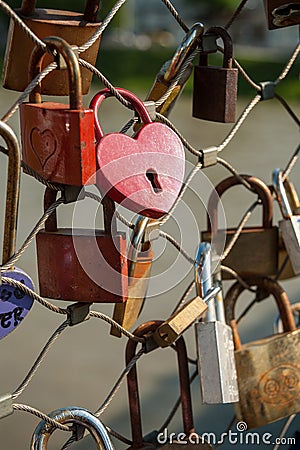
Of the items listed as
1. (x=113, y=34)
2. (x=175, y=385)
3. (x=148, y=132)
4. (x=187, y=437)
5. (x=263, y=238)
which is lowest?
(x=175, y=385)

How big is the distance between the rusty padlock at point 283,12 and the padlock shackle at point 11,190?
318 millimetres

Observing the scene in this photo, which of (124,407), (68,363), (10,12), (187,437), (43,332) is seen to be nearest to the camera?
(10,12)

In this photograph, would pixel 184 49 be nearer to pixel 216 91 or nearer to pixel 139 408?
pixel 216 91

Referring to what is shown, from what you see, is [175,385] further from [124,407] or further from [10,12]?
[10,12]

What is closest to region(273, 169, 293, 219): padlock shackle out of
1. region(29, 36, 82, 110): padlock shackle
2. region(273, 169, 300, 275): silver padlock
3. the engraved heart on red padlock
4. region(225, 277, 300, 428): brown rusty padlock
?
region(273, 169, 300, 275): silver padlock

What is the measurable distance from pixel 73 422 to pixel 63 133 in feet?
0.72

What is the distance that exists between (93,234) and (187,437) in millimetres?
240

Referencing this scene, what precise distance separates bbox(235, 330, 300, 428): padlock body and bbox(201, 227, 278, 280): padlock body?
8 cm

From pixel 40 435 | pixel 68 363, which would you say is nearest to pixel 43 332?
pixel 68 363

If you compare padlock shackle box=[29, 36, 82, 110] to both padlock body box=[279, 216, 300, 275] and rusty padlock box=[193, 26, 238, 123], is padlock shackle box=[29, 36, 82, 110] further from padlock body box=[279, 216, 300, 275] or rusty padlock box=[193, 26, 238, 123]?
padlock body box=[279, 216, 300, 275]

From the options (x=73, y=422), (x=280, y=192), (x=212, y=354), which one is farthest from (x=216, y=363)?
(x=280, y=192)

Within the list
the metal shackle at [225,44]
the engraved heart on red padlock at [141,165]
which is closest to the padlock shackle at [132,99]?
the engraved heart on red padlock at [141,165]

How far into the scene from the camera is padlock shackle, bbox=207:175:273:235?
0.78m

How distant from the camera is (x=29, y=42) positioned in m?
0.56
